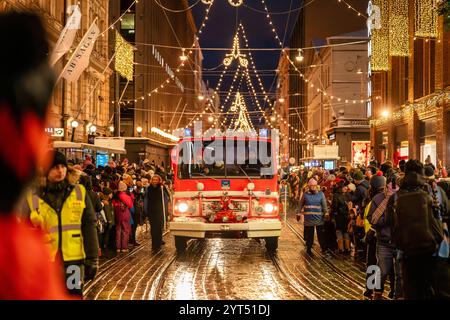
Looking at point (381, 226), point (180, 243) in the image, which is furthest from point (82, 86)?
point (381, 226)

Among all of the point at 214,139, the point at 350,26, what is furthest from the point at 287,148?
the point at 214,139

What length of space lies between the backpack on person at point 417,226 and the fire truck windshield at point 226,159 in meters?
8.03

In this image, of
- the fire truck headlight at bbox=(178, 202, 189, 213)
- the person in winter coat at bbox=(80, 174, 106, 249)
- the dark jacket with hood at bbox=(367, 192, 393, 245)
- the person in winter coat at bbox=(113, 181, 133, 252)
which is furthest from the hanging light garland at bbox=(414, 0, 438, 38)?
the dark jacket with hood at bbox=(367, 192, 393, 245)

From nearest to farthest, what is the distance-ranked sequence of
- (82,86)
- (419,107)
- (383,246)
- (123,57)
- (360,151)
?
(383,246), (419,107), (123,57), (82,86), (360,151)

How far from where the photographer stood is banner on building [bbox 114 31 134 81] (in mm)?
33438

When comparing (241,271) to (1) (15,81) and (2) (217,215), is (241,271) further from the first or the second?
(1) (15,81)

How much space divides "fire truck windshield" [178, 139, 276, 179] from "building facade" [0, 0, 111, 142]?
11.7m

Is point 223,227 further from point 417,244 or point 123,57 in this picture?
point 123,57

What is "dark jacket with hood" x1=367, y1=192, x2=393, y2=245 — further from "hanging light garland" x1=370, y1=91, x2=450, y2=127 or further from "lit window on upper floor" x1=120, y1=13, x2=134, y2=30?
"lit window on upper floor" x1=120, y1=13, x2=134, y2=30

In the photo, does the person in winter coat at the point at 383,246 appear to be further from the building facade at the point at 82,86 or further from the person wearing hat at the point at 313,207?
the building facade at the point at 82,86

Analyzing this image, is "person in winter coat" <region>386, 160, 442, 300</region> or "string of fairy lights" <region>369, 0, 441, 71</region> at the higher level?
"string of fairy lights" <region>369, 0, 441, 71</region>

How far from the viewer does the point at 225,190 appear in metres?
14.7

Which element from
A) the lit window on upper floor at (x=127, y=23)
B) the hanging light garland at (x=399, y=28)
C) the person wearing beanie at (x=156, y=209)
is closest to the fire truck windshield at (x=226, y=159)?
the person wearing beanie at (x=156, y=209)

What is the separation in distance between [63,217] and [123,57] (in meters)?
29.7
